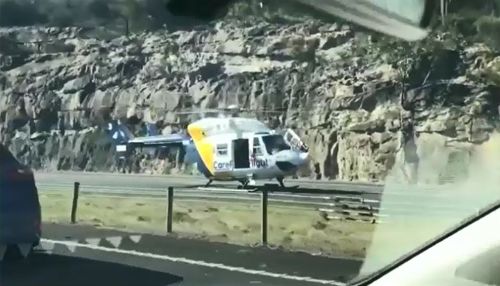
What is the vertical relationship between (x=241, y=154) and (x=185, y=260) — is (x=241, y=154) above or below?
above

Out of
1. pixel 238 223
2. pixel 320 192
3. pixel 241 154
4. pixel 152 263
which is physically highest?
pixel 241 154

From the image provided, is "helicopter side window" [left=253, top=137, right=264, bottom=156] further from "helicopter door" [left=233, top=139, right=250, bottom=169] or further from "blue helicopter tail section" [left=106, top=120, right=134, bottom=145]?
"blue helicopter tail section" [left=106, top=120, right=134, bottom=145]

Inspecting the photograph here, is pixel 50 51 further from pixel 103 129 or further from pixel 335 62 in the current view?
pixel 335 62

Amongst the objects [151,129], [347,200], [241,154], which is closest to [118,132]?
[151,129]

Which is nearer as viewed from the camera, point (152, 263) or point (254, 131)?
point (254, 131)

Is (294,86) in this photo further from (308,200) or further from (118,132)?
(118,132)

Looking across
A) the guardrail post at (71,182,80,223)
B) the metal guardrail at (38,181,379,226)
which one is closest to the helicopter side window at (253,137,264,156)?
the metal guardrail at (38,181,379,226)

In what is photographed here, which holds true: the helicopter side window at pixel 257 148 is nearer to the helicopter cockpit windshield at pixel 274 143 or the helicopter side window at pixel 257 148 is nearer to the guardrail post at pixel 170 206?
the helicopter cockpit windshield at pixel 274 143
